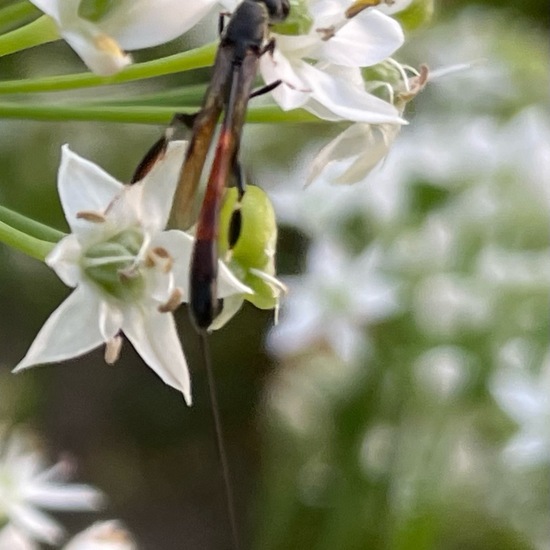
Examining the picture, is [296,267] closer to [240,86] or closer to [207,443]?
[207,443]

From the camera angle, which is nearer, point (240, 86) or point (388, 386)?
point (240, 86)

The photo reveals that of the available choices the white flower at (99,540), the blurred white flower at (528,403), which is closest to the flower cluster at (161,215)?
the white flower at (99,540)

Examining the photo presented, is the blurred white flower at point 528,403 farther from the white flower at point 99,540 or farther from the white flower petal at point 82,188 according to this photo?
the white flower petal at point 82,188

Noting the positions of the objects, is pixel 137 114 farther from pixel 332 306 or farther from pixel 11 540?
pixel 332 306

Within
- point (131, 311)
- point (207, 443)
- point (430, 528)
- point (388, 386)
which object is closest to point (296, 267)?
point (207, 443)

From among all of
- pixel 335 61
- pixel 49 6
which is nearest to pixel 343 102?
pixel 335 61
